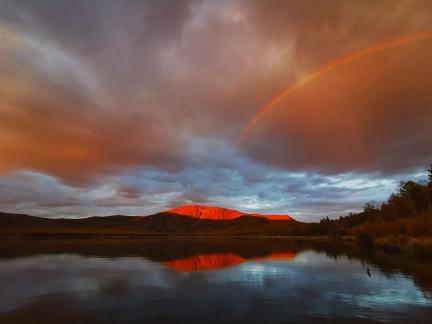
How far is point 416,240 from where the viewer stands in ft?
184

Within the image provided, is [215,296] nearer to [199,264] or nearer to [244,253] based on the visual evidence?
[199,264]

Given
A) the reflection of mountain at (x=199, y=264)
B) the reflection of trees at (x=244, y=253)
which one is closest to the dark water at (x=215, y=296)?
the reflection of trees at (x=244, y=253)

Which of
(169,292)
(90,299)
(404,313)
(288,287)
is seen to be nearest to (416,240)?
(288,287)

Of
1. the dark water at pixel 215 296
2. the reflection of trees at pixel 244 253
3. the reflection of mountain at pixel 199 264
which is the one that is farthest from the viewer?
the reflection of mountain at pixel 199 264

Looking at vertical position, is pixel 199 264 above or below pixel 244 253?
below

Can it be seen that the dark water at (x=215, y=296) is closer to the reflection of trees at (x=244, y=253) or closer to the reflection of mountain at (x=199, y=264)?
the reflection of trees at (x=244, y=253)

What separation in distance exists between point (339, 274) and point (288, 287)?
463 inches

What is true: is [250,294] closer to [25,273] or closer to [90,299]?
[90,299]

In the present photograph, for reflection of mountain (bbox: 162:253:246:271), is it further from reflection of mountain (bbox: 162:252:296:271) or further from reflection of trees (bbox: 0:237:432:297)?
reflection of trees (bbox: 0:237:432:297)

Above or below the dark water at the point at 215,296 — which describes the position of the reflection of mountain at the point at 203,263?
above

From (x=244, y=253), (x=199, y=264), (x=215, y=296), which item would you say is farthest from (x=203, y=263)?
(x=215, y=296)

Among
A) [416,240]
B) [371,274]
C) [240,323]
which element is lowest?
[240,323]

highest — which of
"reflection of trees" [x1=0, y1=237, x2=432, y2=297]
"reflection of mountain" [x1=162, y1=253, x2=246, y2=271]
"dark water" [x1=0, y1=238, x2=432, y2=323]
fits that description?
"reflection of trees" [x1=0, y1=237, x2=432, y2=297]

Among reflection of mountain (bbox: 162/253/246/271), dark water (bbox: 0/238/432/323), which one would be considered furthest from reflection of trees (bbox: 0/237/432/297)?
dark water (bbox: 0/238/432/323)
